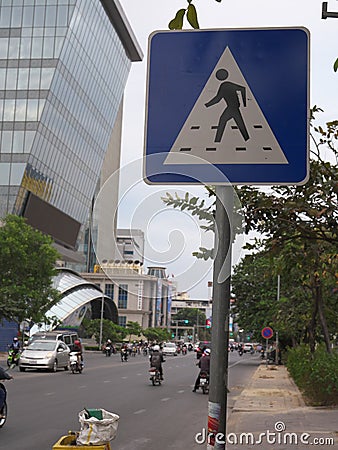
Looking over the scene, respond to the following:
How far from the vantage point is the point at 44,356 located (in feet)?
102

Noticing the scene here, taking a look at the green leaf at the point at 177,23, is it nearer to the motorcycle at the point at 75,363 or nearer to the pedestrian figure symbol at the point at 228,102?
the pedestrian figure symbol at the point at 228,102

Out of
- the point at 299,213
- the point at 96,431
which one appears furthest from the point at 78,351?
the point at 96,431

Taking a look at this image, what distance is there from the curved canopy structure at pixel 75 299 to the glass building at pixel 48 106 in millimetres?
4657

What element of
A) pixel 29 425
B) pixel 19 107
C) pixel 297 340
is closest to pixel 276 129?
pixel 29 425

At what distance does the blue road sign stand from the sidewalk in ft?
27.6

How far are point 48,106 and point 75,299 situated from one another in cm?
2388

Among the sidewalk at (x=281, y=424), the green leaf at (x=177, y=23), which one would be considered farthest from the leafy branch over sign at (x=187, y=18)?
the sidewalk at (x=281, y=424)

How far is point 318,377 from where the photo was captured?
57.2ft

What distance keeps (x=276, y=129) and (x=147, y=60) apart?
2.31 feet

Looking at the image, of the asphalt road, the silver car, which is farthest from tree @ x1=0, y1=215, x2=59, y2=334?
the asphalt road

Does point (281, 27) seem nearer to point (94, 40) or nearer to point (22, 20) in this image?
point (22, 20)

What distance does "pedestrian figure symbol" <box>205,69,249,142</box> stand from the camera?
3068mm

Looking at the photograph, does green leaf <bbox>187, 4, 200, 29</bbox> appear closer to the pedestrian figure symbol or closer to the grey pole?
the pedestrian figure symbol

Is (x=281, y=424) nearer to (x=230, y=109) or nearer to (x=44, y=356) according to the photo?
(x=230, y=109)
